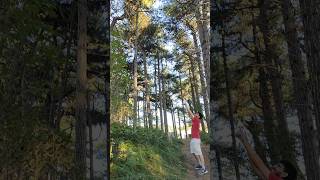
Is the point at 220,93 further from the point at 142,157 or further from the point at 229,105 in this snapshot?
the point at 142,157

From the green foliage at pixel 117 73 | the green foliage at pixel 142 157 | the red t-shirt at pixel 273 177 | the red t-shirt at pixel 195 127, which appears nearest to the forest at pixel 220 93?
the red t-shirt at pixel 273 177

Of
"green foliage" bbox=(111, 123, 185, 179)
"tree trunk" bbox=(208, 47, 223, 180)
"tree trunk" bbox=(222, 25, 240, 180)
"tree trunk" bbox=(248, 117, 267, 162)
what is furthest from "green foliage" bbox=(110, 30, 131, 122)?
"tree trunk" bbox=(248, 117, 267, 162)

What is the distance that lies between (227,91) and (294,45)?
1.07 meters

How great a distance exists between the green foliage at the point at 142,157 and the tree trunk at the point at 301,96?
495cm

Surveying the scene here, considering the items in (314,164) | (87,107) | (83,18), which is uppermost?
(83,18)

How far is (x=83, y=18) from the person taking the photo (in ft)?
19.2

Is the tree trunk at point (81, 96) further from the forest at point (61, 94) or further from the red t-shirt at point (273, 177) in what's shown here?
the red t-shirt at point (273, 177)

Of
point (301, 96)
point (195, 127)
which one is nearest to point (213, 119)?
point (301, 96)

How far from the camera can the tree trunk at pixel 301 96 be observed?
466cm

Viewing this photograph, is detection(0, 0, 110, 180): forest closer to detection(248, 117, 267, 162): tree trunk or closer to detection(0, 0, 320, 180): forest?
detection(0, 0, 320, 180): forest

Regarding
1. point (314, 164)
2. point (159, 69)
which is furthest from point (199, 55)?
point (314, 164)

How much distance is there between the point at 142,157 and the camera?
11.0 m

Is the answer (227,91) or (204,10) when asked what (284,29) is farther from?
(204,10)

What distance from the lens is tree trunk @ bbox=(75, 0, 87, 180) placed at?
5566 mm
